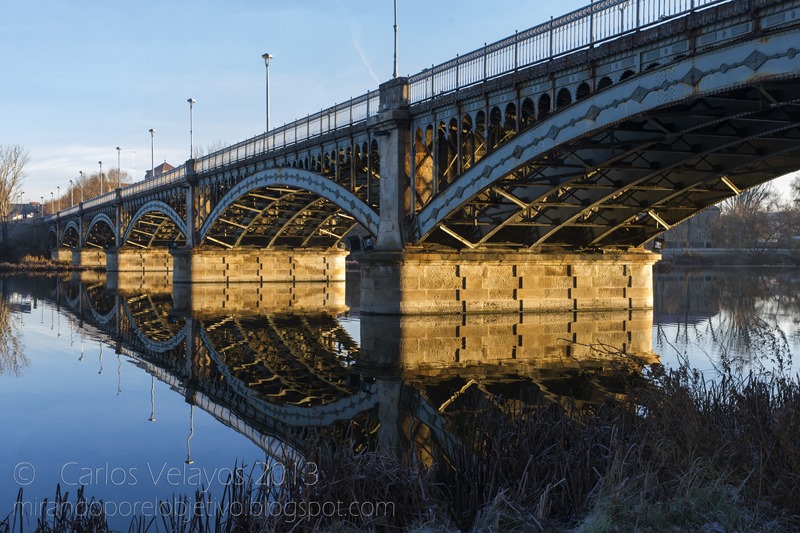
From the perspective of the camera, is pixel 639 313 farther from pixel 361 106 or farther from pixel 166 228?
pixel 166 228

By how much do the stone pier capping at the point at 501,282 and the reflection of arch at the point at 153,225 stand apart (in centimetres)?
3193

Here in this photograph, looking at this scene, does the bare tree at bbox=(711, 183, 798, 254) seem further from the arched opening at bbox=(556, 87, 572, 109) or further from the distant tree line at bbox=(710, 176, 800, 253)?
the arched opening at bbox=(556, 87, 572, 109)

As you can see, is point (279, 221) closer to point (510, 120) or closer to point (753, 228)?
point (510, 120)

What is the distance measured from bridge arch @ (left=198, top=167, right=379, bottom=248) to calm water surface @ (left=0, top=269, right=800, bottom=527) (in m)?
6.31

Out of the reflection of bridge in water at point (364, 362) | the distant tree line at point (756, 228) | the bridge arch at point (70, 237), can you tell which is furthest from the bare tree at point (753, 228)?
the bridge arch at point (70, 237)

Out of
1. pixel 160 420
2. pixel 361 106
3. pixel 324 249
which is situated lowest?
pixel 160 420

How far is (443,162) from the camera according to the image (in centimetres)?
2530

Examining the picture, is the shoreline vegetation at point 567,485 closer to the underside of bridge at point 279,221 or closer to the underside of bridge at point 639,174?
the underside of bridge at point 639,174

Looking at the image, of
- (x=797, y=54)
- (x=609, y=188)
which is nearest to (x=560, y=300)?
(x=609, y=188)

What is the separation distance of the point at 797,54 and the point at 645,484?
389 inches

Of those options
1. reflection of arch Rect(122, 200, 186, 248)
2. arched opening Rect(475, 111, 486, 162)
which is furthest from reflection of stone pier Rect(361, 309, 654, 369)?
reflection of arch Rect(122, 200, 186, 248)

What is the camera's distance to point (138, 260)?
7094 centimetres

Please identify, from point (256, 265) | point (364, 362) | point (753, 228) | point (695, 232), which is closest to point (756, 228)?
point (753, 228)

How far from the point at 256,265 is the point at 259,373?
1376 inches
